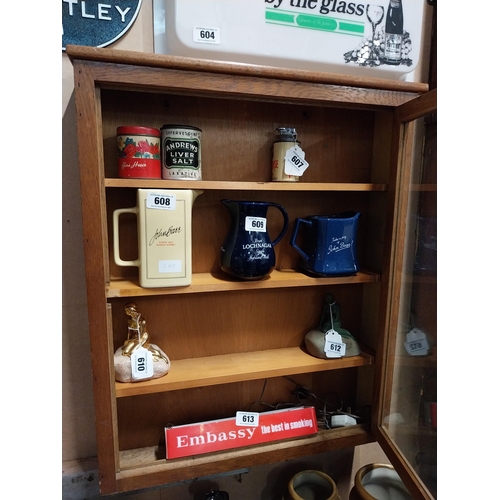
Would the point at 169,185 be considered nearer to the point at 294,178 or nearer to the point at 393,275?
the point at 294,178

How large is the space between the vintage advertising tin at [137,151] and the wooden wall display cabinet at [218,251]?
0.04 m

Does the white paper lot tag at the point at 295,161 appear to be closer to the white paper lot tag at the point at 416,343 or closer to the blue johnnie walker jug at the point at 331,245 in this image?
the blue johnnie walker jug at the point at 331,245

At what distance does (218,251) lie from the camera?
1.12m

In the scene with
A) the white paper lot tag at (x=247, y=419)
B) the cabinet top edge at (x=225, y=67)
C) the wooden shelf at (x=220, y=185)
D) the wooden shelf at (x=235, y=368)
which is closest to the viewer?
the cabinet top edge at (x=225, y=67)

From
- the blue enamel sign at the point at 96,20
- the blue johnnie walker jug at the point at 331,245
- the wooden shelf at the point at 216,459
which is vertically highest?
the blue enamel sign at the point at 96,20

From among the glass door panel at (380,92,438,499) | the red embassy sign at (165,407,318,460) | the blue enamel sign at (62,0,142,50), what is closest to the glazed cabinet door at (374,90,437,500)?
the glass door panel at (380,92,438,499)

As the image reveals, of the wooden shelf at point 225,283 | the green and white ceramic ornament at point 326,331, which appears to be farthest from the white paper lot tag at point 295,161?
the green and white ceramic ornament at point 326,331

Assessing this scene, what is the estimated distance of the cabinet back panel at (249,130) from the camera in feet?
3.25

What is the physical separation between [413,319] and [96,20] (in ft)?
3.88

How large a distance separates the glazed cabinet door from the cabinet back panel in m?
0.19

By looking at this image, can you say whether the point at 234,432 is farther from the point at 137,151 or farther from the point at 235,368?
the point at 137,151

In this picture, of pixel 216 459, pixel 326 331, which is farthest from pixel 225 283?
pixel 216 459

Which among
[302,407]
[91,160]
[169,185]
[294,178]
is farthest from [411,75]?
[302,407]

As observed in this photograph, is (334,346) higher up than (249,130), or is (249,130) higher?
(249,130)
